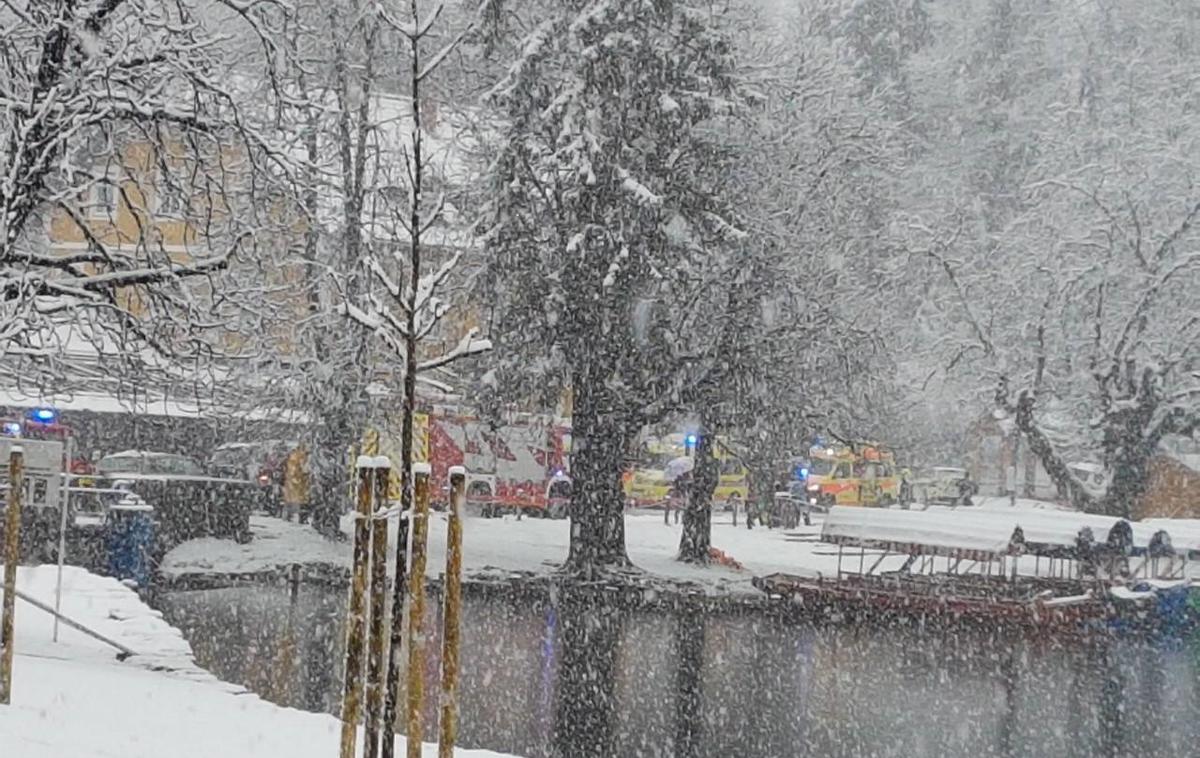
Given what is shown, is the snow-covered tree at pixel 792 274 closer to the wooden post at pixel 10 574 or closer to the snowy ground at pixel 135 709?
the snowy ground at pixel 135 709

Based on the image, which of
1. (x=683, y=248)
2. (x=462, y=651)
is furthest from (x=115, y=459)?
(x=462, y=651)

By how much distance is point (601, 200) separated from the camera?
2605cm

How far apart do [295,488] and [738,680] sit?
2077 cm

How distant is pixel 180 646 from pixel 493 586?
12886 millimetres

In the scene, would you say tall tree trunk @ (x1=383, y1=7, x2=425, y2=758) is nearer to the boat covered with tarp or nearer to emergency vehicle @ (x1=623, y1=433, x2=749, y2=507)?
the boat covered with tarp

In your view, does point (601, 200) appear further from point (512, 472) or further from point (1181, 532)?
point (512, 472)

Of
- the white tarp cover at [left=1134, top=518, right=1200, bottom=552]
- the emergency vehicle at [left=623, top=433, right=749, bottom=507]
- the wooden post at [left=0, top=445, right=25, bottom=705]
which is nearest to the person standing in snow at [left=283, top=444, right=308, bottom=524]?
the emergency vehicle at [left=623, top=433, right=749, bottom=507]

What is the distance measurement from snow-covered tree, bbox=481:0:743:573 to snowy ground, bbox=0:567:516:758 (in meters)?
13.1

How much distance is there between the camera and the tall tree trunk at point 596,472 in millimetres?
26750

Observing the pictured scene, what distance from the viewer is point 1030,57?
54781 mm

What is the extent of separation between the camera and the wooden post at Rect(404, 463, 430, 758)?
6.61 metres

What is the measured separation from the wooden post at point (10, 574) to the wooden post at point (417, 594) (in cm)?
402

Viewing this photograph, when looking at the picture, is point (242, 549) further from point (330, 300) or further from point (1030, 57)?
point (1030, 57)

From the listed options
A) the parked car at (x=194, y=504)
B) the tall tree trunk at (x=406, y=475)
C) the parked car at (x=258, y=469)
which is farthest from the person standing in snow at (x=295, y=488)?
the tall tree trunk at (x=406, y=475)
